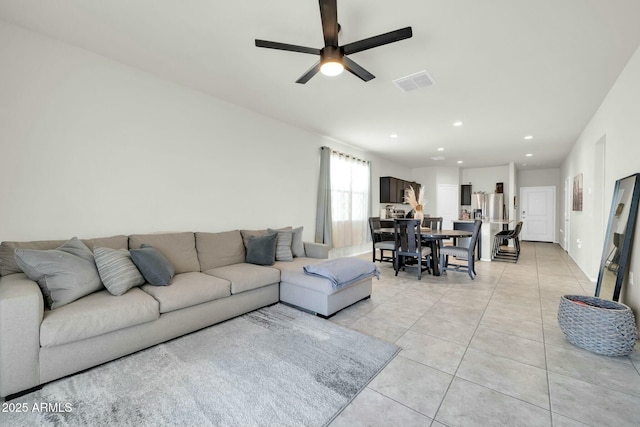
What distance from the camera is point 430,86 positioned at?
3.38 meters

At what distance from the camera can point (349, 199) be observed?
633 centimetres

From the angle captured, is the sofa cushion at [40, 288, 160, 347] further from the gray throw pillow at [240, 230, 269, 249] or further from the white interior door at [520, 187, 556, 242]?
the white interior door at [520, 187, 556, 242]

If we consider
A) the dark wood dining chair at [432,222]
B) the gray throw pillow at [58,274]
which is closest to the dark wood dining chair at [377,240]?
the dark wood dining chair at [432,222]

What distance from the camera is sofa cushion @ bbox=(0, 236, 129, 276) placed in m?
2.10

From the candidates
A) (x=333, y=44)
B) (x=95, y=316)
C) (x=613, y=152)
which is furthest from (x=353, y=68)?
(x=613, y=152)

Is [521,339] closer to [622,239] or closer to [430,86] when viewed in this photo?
[622,239]

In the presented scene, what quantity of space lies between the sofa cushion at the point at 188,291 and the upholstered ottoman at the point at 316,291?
72 cm

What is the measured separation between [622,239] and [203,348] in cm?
404

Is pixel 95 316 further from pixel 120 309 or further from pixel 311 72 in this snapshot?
pixel 311 72

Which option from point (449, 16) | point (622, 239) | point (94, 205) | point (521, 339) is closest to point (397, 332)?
point (521, 339)

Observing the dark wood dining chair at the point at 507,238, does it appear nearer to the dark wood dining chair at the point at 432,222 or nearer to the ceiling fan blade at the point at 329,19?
the dark wood dining chair at the point at 432,222

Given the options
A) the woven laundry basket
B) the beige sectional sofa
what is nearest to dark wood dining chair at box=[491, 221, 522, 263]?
the woven laundry basket

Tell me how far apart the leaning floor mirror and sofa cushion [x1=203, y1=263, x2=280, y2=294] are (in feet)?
11.1

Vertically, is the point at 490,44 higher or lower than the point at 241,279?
higher
